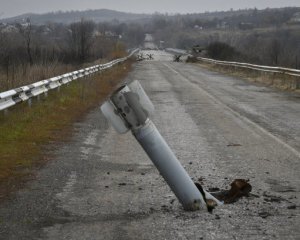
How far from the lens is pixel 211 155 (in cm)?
860

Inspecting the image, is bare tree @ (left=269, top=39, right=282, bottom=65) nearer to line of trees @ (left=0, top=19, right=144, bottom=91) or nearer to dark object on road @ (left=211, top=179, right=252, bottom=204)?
line of trees @ (left=0, top=19, right=144, bottom=91)

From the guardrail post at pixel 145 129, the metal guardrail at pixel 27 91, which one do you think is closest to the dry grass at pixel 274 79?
the metal guardrail at pixel 27 91

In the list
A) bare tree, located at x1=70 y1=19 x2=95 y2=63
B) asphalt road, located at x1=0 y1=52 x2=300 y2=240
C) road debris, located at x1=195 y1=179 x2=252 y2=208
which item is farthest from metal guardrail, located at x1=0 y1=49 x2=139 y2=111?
bare tree, located at x1=70 y1=19 x2=95 y2=63

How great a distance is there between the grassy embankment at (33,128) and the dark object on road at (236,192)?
247 centimetres

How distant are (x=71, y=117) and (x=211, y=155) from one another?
5777 mm

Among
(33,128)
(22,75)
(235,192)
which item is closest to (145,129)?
Result: (235,192)

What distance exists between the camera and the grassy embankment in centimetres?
752

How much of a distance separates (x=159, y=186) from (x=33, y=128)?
16.4 ft

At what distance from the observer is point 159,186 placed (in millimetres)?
6621

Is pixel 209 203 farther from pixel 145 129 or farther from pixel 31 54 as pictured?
pixel 31 54

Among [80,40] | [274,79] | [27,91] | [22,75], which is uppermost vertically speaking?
[27,91]

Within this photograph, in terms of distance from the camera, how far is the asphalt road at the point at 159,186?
5.00 m

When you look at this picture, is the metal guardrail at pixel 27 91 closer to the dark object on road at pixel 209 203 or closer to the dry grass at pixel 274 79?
the dark object on road at pixel 209 203

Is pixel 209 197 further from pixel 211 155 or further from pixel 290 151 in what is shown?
pixel 290 151
